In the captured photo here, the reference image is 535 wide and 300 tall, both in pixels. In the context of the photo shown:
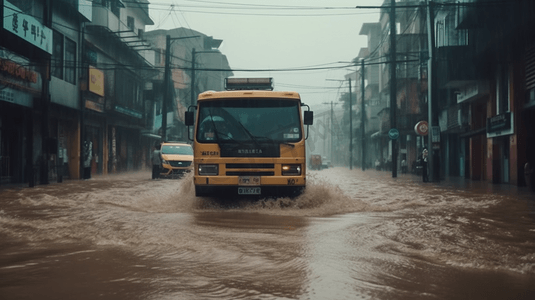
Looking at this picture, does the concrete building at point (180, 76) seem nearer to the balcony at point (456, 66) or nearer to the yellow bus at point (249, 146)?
the balcony at point (456, 66)

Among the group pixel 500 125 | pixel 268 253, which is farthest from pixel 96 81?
pixel 268 253

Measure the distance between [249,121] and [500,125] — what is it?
1541 cm

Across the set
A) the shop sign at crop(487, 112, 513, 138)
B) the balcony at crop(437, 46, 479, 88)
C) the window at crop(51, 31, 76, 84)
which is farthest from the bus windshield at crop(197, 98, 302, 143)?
the balcony at crop(437, 46, 479, 88)

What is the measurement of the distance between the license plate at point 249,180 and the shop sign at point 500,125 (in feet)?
48.3

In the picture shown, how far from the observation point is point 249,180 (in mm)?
11492

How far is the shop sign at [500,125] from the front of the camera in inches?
879

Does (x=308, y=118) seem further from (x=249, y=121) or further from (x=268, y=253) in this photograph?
(x=268, y=253)

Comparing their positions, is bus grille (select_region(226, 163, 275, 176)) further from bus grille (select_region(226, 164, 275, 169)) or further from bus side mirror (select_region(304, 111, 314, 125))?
bus side mirror (select_region(304, 111, 314, 125))

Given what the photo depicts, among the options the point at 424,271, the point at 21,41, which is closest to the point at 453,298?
the point at 424,271

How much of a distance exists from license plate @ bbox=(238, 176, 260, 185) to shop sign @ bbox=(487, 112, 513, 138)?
14.7 metres

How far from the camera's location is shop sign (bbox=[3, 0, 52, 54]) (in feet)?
64.9

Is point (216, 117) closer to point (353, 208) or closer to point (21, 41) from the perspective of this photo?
point (353, 208)

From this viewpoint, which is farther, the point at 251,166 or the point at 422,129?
the point at 422,129

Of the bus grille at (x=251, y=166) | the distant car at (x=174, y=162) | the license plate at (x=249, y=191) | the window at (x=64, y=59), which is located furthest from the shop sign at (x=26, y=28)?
the license plate at (x=249, y=191)
